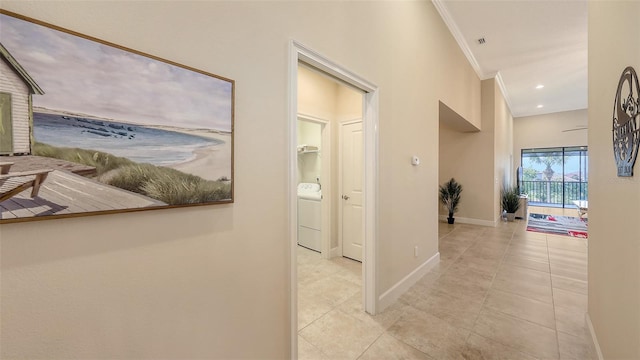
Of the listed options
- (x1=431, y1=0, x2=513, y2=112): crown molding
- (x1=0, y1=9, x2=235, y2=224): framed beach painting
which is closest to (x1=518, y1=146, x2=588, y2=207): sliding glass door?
(x1=431, y1=0, x2=513, y2=112): crown molding

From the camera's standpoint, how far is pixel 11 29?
2.29ft

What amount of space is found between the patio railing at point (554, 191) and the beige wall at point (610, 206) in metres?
9.67

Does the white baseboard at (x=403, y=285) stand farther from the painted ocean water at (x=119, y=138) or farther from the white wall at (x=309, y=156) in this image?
the white wall at (x=309, y=156)

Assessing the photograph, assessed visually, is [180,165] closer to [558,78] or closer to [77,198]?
[77,198]

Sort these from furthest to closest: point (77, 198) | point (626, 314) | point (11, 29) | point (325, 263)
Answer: point (325, 263) < point (626, 314) < point (77, 198) < point (11, 29)

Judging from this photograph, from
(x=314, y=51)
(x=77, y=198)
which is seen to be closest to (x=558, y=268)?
(x=314, y=51)

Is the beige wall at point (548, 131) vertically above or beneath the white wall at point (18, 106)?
above

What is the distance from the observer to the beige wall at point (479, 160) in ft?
19.3

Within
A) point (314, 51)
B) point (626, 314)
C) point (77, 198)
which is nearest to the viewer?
point (77, 198)

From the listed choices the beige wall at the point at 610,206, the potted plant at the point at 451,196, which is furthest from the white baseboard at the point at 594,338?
the potted plant at the point at 451,196

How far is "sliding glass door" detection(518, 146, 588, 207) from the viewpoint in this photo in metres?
8.55

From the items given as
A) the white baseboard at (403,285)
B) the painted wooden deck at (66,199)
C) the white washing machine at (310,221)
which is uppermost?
the painted wooden deck at (66,199)

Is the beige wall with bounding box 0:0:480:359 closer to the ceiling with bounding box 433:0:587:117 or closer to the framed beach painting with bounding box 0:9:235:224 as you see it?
the framed beach painting with bounding box 0:9:235:224

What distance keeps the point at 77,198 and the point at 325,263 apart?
306cm
